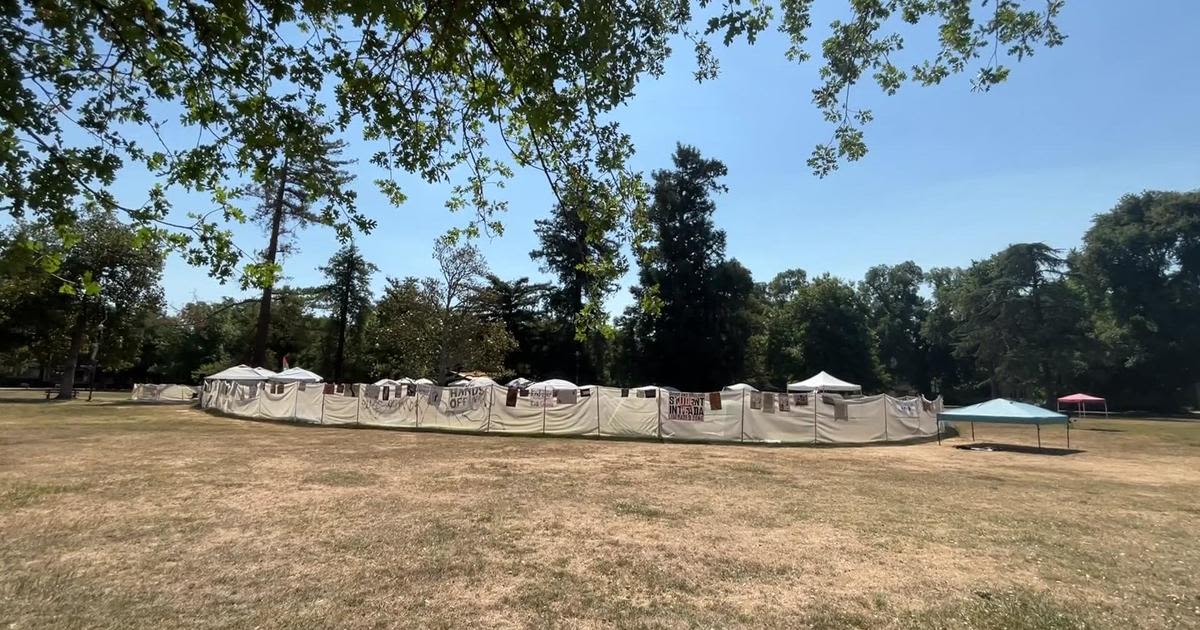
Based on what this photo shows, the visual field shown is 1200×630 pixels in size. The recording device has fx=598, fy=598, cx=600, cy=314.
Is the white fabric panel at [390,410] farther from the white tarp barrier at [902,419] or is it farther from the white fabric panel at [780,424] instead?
the white tarp barrier at [902,419]

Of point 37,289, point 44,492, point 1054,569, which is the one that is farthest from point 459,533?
point 37,289

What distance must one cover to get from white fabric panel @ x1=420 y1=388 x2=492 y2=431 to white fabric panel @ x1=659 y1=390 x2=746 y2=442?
6.46m

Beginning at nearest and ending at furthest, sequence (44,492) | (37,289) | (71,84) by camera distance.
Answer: (71,84), (44,492), (37,289)

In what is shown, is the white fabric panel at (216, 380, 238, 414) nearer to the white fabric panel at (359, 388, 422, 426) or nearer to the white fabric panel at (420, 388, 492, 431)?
the white fabric panel at (359, 388, 422, 426)

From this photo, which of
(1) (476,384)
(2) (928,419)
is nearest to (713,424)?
(2) (928,419)

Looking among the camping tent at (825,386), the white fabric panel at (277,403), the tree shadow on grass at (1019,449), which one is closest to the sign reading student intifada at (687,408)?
the tree shadow on grass at (1019,449)

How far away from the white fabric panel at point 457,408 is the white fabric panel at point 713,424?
6.46 m

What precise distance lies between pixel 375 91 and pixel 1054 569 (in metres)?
7.63

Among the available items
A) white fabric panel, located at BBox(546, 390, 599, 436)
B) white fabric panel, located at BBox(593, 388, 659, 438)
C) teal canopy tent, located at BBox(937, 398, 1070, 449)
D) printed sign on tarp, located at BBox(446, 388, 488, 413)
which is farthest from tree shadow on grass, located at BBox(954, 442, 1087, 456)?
printed sign on tarp, located at BBox(446, 388, 488, 413)

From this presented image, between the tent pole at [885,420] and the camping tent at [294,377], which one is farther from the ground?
the camping tent at [294,377]

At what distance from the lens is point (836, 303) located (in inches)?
2297

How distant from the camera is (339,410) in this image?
907 inches

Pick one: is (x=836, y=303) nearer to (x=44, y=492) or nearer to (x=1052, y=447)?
(x=1052, y=447)

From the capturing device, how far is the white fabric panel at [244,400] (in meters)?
25.8
